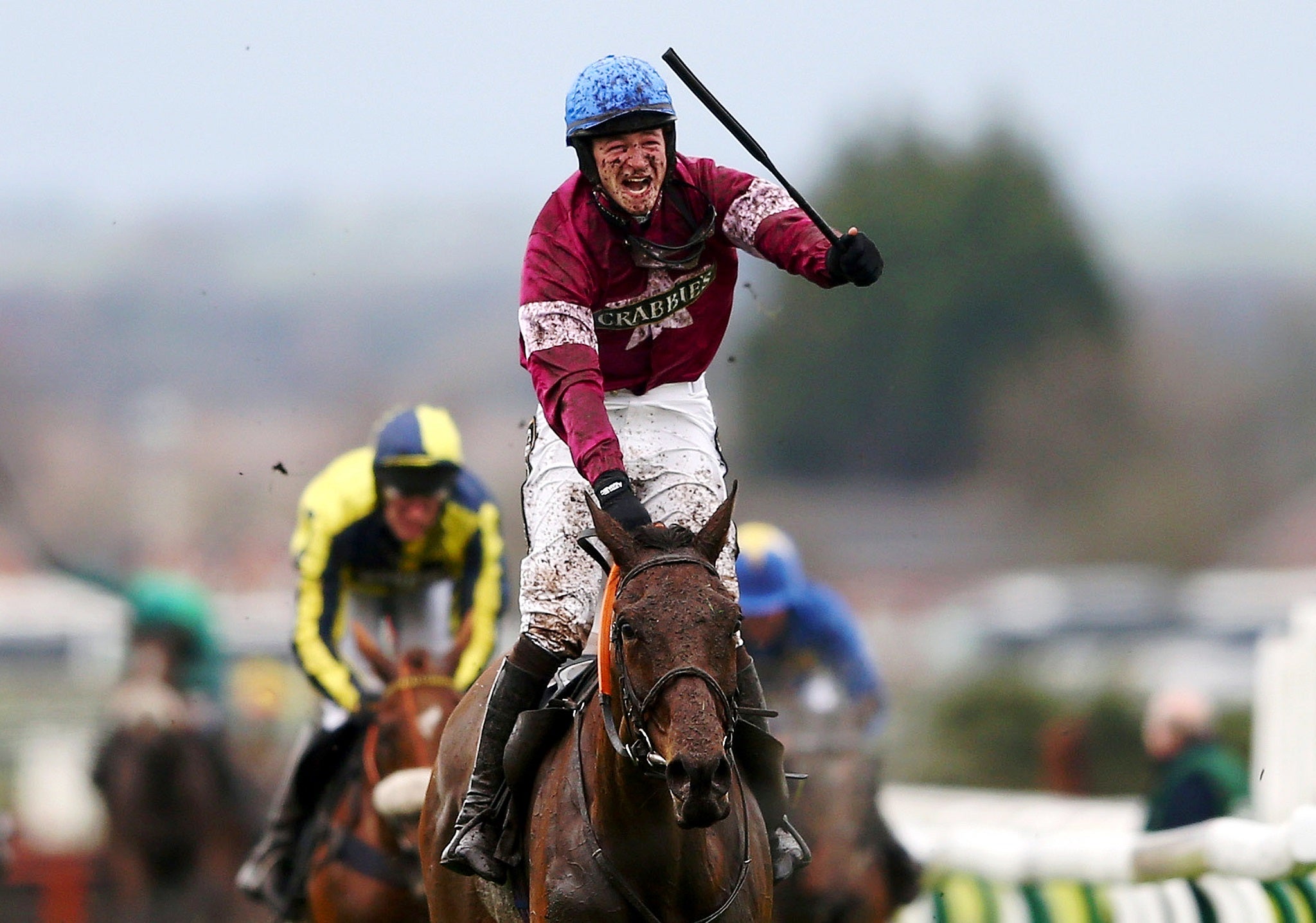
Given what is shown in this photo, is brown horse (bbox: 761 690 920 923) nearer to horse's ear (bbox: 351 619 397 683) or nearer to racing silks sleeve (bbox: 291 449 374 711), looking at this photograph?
horse's ear (bbox: 351 619 397 683)

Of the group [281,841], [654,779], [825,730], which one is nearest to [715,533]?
[654,779]

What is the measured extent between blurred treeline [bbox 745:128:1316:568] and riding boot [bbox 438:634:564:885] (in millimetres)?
32370

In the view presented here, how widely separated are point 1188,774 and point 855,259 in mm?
6650

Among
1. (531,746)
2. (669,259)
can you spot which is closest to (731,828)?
(531,746)

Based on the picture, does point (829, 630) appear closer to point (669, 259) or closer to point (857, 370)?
point (669, 259)

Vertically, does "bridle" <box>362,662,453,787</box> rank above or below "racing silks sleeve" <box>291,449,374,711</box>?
below

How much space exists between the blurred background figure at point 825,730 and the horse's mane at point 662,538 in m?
3.81

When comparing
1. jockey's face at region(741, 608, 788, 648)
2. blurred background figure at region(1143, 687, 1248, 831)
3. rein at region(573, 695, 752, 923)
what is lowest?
blurred background figure at region(1143, 687, 1248, 831)

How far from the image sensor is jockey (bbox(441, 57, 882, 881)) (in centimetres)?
645

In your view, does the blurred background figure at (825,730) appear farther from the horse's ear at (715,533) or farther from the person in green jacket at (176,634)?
the person in green jacket at (176,634)

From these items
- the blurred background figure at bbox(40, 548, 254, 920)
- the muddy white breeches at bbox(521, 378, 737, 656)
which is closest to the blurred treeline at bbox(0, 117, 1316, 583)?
the blurred background figure at bbox(40, 548, 254, 920)

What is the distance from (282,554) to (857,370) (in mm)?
12152

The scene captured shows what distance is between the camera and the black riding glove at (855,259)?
20.9 feet

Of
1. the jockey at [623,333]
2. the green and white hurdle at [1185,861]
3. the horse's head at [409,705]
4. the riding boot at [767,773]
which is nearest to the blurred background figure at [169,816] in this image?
the horse's head at [409,705]
